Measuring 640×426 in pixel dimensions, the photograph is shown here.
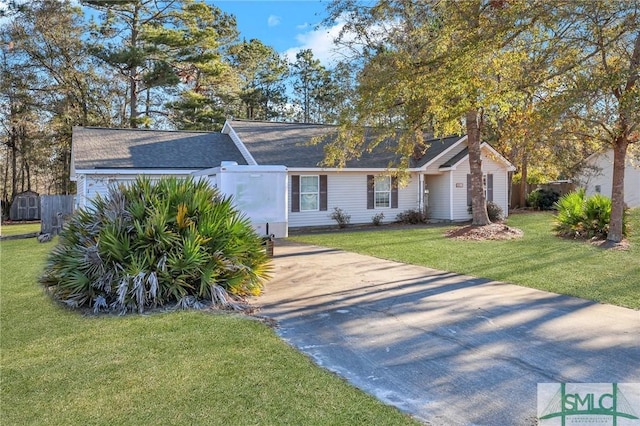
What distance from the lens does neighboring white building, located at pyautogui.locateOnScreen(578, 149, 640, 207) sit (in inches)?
923

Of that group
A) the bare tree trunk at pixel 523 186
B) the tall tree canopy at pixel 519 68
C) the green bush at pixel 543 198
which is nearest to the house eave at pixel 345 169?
the tall tree canopy at pixel 519 68

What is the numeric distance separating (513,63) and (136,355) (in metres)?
9.39

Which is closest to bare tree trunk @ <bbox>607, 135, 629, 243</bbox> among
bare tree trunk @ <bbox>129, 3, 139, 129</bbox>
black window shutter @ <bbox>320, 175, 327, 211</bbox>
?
black window shutter @ <bbox>320, 175, 327, 211</bbox>

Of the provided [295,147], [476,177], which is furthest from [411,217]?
[295,147]

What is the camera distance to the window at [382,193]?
19.3 m

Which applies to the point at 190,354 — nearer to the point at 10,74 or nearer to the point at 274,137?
the point at 274,137

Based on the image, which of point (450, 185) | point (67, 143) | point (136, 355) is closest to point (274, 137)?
→ point (450, 185)

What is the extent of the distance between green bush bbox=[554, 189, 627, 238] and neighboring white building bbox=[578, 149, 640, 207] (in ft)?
38.9

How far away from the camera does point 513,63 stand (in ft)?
32.1

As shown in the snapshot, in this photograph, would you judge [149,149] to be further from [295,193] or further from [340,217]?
[340,217]

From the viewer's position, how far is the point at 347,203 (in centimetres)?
1867

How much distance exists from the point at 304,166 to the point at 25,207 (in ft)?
67.9

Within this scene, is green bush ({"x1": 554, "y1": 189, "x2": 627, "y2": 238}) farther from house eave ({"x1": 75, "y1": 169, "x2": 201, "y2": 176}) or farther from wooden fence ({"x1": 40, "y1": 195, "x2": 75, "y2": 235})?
wooden fence ({"x1": 40, "y1": 195, "x2": 75, "y2": 235})

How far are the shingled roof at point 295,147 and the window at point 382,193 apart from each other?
71 centimetres
